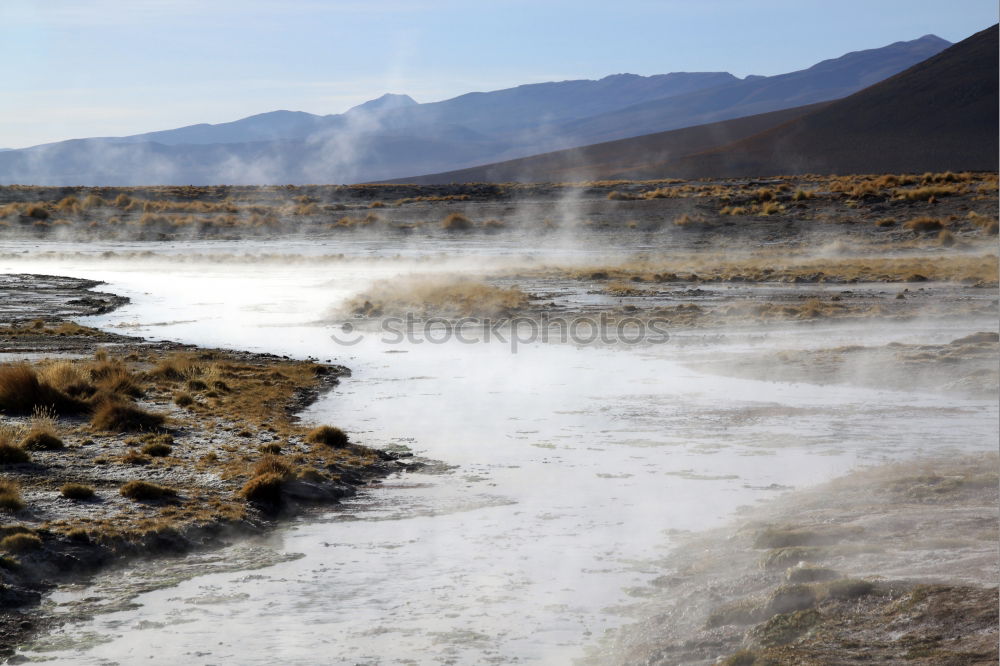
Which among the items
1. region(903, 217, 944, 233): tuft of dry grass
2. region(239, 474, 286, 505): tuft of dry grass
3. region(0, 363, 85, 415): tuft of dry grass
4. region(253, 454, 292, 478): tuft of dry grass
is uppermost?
region(903, 217, 944, 233): tuft of dry grass

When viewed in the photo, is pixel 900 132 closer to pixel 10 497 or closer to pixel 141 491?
pixel 141 491

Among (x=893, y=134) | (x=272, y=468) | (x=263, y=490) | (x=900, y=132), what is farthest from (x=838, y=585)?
(x=900, y=132)

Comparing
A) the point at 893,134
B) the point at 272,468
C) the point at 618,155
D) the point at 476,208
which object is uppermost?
the point at 618,155

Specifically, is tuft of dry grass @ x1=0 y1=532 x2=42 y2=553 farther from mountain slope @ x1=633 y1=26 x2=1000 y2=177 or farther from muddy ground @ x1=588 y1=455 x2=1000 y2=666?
mountain slope @ x1=633 y1=26 x2=1000 y2=177

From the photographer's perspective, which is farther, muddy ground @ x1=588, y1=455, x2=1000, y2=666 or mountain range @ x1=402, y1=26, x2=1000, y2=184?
mountain range @ x1=402, y1=26, x2=1000, y2=184

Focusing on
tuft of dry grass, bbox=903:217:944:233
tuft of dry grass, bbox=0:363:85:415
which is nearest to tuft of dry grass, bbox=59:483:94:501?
tuft of dry grass, bbox=0:363:85:415

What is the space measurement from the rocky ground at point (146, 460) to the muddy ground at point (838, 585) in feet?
12.6

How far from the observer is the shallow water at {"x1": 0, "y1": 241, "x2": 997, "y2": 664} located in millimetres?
7484

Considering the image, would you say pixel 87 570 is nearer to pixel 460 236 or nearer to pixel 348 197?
pixel 460 236

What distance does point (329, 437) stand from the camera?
12414 millimetres

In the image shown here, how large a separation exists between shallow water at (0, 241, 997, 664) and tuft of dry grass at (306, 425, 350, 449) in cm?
63

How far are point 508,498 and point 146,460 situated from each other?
12.4 ft

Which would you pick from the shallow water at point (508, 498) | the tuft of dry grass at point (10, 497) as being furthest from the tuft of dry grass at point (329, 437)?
the tuft of dry grass at point (10, 497)

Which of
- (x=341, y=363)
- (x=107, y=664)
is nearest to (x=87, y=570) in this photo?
(x=107, y=664)
